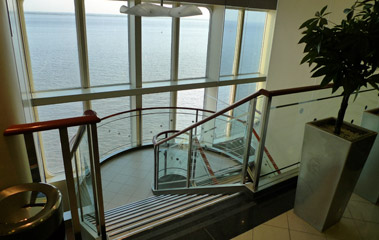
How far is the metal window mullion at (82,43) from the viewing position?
18.4ft

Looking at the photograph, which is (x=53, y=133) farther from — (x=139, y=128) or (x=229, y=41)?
(x=229, y=41)

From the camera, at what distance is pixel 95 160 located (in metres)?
1.68

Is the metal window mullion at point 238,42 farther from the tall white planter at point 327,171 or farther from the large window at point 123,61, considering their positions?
the tall white planter at point 327,171

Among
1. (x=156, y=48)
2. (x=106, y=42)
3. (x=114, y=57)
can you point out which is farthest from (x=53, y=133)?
(x=156, y=48)

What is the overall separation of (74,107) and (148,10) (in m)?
3.65

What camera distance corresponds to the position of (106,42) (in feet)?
20.4

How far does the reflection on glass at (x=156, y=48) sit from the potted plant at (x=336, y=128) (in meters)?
5.09

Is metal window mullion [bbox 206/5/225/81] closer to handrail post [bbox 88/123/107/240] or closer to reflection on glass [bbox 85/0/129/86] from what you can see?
reflection on glass [bbox 85/0/129/86]

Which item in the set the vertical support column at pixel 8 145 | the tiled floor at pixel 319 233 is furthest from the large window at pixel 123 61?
the tiled floor at pixel 319 233

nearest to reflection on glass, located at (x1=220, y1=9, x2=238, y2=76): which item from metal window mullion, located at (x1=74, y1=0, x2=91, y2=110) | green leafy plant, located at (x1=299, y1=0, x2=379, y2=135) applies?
metal window mullion, located at (x1=74, y1=0, x2=91, y2=110)

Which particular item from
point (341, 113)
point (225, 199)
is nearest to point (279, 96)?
point (341, 113)

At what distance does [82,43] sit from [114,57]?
32.0 inches

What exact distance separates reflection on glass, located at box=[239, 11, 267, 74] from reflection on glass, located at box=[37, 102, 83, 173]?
482 centimetres

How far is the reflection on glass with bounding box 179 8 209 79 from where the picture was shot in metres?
7.13
